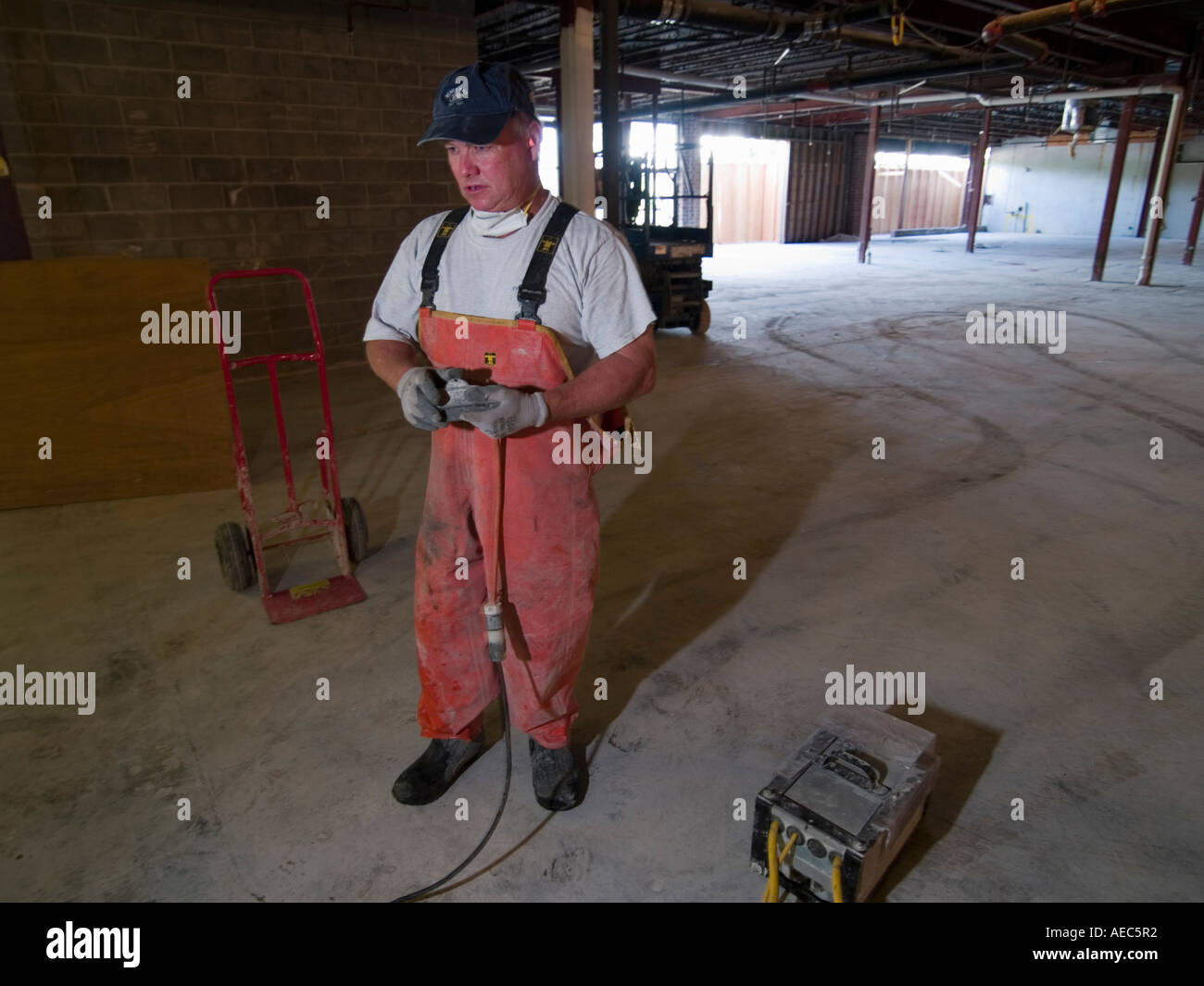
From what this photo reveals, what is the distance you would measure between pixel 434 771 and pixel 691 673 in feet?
2.85

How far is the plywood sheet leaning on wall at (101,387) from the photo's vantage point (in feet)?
11.6

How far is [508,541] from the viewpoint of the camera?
1.72 m

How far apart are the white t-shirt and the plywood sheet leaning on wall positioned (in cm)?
270

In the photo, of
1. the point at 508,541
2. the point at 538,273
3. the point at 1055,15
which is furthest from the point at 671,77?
the point at 508,541

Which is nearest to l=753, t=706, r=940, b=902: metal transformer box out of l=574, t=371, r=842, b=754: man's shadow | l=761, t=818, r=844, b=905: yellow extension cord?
l=761, t=818, r=844, b=905: yellow extension cord

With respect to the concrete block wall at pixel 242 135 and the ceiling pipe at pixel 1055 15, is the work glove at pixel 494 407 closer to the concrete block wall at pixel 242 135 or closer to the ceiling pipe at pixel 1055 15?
the concrete block wall at pixel 242 135

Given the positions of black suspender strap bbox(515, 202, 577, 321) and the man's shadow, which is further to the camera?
the man's shadow

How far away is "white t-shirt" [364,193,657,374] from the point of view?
5.11 ft

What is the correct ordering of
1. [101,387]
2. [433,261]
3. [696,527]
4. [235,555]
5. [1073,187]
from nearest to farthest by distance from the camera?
1. [433,261]
2. [235,555]
3. [696,527]
4. [101,387]
5. [1073,187]

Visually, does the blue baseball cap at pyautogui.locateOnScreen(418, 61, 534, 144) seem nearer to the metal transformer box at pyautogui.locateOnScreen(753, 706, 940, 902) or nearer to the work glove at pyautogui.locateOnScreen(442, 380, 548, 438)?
the work glove at pyautogui.locateOnScreen(442, 380, 548, 438)

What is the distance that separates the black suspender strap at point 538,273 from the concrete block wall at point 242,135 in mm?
4938

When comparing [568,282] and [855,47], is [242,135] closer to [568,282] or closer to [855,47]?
[568,282]
